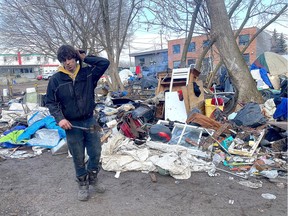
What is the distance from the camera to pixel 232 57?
657 centimetres

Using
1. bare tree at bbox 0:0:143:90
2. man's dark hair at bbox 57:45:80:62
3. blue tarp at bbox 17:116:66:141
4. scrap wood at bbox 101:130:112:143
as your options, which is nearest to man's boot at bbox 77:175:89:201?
→ man's dark hair at bbox 57:45:80:62

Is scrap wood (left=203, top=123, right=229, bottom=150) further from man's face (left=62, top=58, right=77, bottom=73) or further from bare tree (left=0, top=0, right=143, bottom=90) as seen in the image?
bare tree (left=0, top=0, right=143, bottom=90)

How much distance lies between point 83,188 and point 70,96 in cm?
121

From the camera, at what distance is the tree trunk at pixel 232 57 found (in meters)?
6.52

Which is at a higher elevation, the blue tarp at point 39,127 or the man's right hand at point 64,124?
the man's right hand at point 64,124

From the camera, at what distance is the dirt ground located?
277 centimetres

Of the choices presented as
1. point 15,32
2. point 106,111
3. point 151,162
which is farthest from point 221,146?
point 15,32

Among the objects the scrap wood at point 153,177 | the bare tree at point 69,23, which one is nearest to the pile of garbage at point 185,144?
the scrap wood at point 153,177

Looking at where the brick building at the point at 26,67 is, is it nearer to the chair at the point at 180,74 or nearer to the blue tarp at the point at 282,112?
the chair at the point at 180,74

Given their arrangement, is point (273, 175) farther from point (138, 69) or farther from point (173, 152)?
point (138, 69)

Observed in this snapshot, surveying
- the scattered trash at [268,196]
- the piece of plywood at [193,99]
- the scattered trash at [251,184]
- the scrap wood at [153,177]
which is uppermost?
the piece of plywood at [193,99]

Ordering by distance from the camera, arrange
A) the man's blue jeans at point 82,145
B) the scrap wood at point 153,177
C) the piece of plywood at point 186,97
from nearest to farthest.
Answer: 1. the man's blue jeans at point 82,145
2. the scrap wood at point 153,177
3. the piece of plywood at point 186,97

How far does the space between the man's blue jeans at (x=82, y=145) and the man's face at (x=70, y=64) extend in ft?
2.07

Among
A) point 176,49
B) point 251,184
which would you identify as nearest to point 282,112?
point 251,184
